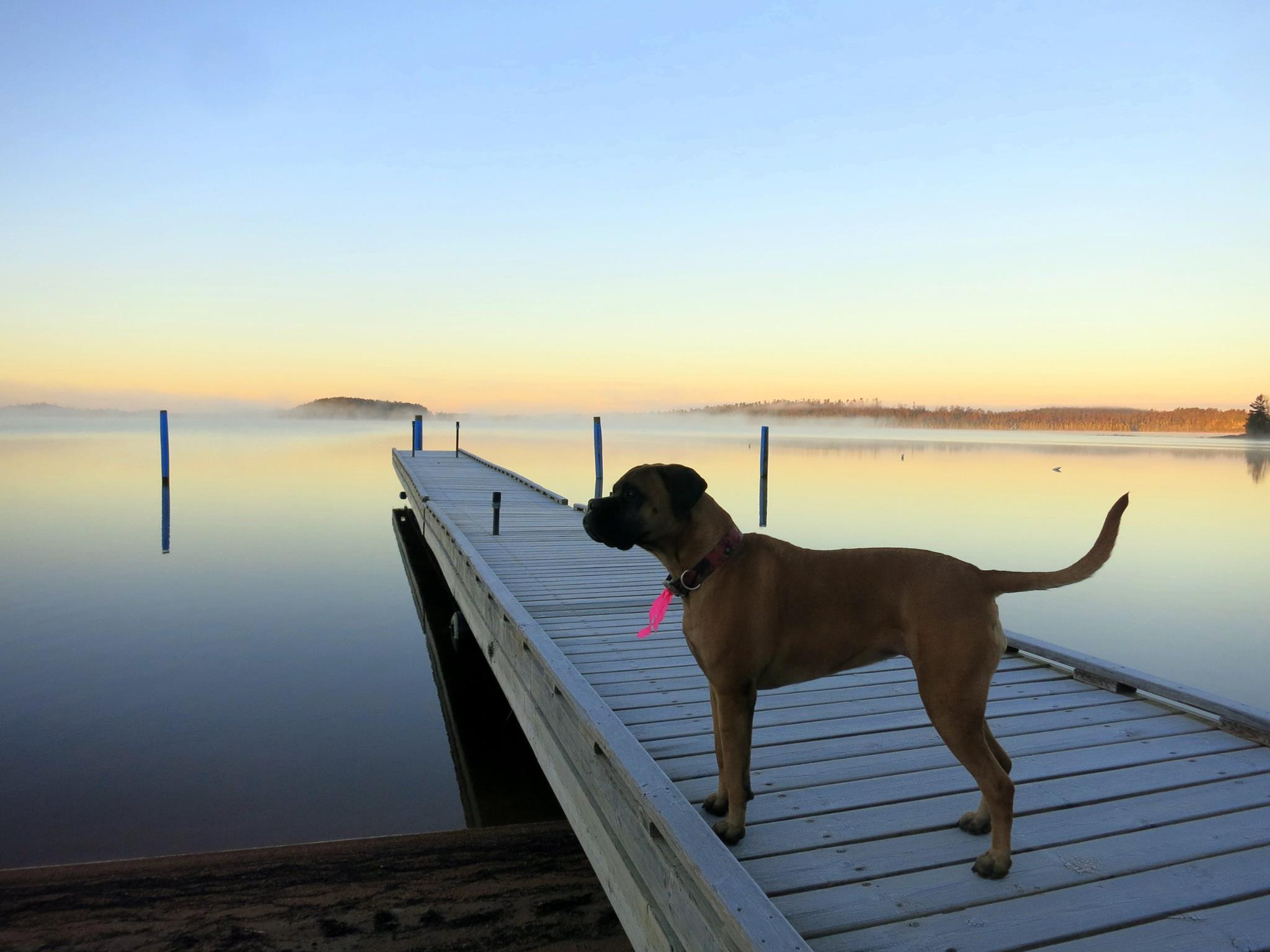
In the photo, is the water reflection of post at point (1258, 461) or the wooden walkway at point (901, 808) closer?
the wooden walkway at point (901, 808)

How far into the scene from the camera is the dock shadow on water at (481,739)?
5836mm

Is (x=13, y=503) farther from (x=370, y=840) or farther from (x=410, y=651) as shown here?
(x=370, y=840)

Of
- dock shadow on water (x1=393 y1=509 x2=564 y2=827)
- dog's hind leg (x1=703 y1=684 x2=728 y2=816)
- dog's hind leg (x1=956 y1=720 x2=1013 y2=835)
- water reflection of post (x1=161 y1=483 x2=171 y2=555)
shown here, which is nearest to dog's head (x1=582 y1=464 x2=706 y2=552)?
dog's hind leg (x1=703 y1=684 x2=728 y2=816)

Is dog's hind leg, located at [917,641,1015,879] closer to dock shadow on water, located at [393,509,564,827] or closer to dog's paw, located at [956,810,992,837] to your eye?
dog's paw, located at [956,810,992,837]

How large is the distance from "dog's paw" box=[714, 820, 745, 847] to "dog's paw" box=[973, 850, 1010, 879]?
0.77 m

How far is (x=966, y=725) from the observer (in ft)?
8.07

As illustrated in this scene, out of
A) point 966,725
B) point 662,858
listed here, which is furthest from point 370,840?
point 966,725

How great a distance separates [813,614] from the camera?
2.76 meters

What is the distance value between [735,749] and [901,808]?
2.73ft

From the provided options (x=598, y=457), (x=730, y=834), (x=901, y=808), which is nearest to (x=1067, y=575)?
(x=901, y=808)

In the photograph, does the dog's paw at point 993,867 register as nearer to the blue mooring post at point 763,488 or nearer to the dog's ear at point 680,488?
the dog's ear at point 680,488

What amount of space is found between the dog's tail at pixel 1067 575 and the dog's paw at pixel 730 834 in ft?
3.88

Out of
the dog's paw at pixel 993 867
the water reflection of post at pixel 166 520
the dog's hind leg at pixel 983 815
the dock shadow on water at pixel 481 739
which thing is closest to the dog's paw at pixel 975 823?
the dog's hind leg at pixel 983 815

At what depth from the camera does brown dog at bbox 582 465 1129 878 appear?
2.49m
